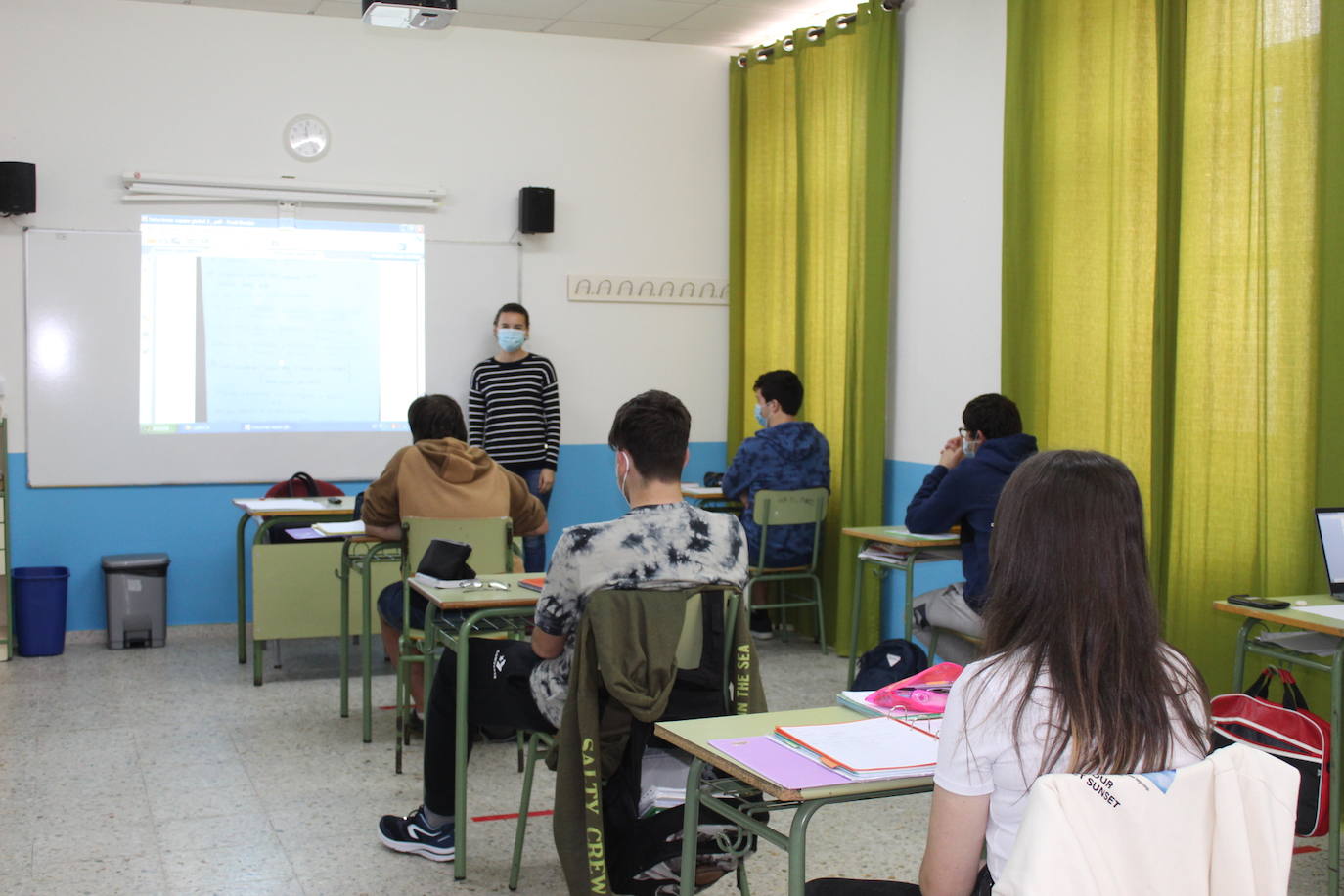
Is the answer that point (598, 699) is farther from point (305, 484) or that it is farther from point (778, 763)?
point (305, 484)

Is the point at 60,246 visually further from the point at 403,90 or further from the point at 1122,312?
the point at 1122,312

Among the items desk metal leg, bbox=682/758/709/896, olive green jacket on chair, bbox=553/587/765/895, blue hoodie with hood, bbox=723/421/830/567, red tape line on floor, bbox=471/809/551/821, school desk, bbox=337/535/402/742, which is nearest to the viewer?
desk metal leg, bbox=682/758/709/896

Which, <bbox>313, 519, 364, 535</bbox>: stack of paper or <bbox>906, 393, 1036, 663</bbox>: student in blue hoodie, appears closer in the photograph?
<bbox>906, 393, 1036, 663</bbox>: student in blue hoodie

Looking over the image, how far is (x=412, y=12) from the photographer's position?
531 cm

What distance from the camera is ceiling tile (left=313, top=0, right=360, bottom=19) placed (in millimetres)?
6168

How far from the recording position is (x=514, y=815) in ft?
11.9

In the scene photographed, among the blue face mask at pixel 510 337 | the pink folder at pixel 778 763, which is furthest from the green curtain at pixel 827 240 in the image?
the pink folder at pixel 778 763

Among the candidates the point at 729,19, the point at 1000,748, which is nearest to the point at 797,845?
the point at 1000,748

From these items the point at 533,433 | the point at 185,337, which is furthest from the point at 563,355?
the point at 185,337

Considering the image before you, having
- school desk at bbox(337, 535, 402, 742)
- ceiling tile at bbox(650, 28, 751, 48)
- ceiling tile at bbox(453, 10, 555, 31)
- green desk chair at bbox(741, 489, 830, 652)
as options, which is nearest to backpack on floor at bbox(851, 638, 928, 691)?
school desk at bbox(337, 535, 402, 742)

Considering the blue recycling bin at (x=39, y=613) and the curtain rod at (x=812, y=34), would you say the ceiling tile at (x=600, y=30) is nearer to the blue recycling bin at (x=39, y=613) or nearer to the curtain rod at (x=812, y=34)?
the curtain rod at (x=812, y=34)

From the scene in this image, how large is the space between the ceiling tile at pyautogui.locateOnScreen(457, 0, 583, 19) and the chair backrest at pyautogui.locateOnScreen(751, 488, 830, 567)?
8.69ft

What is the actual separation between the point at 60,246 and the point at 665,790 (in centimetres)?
487

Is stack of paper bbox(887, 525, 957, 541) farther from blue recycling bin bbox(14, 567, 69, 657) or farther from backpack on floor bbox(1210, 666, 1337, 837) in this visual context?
blue recycling bin bbox(14, 567, 69, 657)
